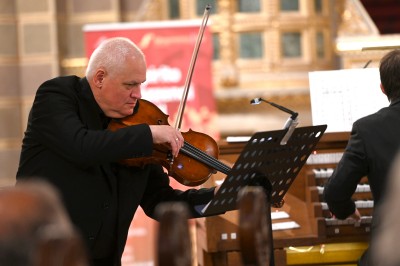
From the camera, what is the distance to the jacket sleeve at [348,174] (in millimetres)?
3598

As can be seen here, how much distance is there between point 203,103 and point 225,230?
98.7 inches

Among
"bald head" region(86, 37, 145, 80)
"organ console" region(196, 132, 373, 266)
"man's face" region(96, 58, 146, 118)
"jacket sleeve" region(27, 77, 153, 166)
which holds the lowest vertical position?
"organ console" region(196, 132, 373, 266)

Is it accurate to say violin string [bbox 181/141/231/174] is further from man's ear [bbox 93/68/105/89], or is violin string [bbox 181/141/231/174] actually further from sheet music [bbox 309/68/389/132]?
sheet music [bbox 309/68/389/132]

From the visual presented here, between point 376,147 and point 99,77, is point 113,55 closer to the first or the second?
point 99,77

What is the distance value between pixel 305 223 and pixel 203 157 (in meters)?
1.06

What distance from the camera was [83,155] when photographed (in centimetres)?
324

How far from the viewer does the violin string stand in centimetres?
Answer: 343

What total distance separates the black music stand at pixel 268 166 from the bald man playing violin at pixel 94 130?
296 millimetres

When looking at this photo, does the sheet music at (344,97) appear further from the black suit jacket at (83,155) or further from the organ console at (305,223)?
the black suit jacket at (83,155)

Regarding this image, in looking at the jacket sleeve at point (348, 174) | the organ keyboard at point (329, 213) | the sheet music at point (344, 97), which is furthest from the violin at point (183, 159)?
the sheet music at point (344, 97)

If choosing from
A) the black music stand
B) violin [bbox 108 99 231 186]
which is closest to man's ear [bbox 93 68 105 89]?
violin [bbox 108 99 231 186]

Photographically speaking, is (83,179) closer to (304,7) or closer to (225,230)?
(225,230)

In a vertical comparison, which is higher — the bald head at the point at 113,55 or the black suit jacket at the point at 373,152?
the bald head at the point at 113,55

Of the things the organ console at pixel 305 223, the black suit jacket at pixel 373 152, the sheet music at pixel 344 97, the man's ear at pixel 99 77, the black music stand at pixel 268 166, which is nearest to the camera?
the black music stand at pixel 268 166
